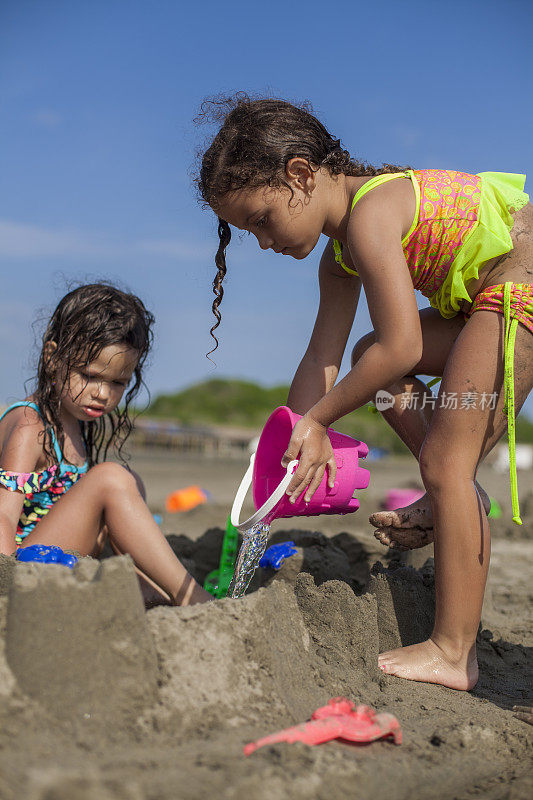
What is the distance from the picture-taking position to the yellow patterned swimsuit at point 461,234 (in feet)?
7.25

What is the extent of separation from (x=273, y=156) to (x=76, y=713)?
1688 millimetres

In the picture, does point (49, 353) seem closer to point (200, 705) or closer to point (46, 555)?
point (46, 555)

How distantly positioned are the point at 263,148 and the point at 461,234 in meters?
0.70

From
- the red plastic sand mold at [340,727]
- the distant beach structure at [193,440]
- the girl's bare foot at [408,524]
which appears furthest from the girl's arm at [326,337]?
the distant beach structure at [193,440]

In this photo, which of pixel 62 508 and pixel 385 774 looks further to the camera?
pixel 62 508

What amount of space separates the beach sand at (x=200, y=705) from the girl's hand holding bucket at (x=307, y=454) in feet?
1.25

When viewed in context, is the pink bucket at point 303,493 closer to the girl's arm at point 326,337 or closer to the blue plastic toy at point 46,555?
the girl's arm at point 326,337

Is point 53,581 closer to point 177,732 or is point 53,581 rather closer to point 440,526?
point 177,732

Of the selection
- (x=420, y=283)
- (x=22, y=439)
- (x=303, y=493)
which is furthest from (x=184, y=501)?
(x=420, y=283)

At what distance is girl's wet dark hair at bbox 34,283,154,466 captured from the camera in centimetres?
276

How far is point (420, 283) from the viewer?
2398mm

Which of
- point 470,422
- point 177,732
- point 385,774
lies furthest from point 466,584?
point 177,732

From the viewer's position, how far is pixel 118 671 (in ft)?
4.56

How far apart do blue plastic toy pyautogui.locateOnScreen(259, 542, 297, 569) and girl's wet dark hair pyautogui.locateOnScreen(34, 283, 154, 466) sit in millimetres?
846
